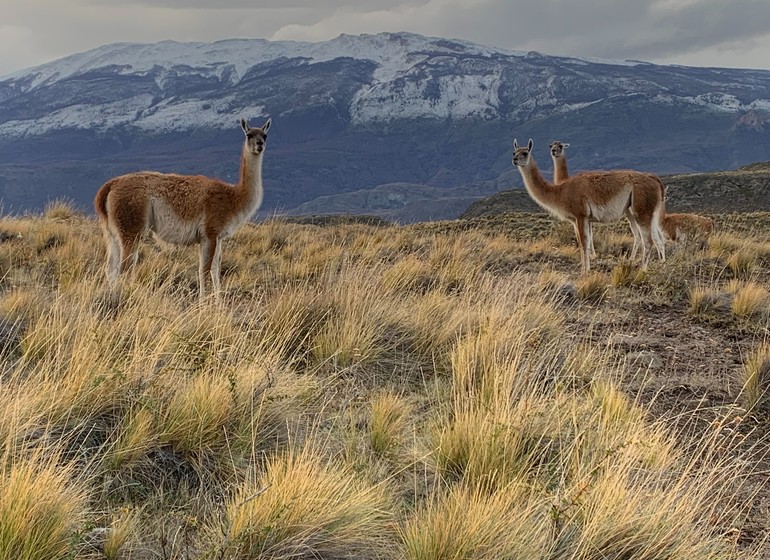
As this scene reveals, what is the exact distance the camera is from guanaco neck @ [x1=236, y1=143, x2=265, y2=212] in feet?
25.8

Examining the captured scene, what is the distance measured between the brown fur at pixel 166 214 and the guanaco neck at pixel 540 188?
229 inches

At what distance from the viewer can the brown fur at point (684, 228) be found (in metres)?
14.0

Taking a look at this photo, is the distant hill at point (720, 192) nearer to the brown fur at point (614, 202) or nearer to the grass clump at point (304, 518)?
the brown fur at point (614, 202)

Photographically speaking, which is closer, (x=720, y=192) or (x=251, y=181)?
(x=251, y=181)

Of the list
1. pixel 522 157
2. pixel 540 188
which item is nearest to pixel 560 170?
A: pixel 522 157

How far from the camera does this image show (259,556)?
209cm

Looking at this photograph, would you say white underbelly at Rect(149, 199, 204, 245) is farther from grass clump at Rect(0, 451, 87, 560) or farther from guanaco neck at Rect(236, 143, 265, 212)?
grass clump at Rect(0, 451, 87, 560)

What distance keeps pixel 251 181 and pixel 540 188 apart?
→ 5.64m

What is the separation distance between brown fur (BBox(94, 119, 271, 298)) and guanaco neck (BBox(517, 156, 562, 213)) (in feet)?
19.1

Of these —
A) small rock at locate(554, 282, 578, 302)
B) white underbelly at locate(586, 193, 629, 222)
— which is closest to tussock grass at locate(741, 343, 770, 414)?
small rock at locate(554, 282, 578, 302)

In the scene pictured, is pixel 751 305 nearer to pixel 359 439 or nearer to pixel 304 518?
pixel 359 439

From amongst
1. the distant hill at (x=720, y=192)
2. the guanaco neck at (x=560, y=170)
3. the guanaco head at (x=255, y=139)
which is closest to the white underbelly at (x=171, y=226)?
the guanaco head at (x=255, y=139)

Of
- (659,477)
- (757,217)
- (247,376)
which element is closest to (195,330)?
(247,376)

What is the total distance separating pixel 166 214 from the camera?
723cm
